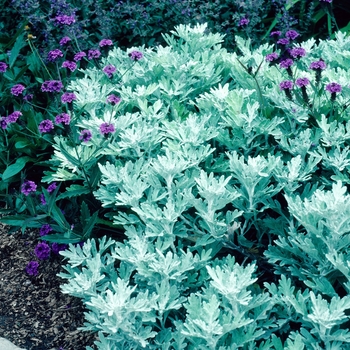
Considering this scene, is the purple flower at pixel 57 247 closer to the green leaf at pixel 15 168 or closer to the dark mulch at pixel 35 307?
the dark mulch at pixel 35 307

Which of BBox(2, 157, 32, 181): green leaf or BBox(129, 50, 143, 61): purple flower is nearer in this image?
BBox(129, 50, 143, 61): purple flower

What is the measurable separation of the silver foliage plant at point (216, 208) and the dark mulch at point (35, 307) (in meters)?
0.31

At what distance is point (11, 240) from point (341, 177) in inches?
75.8

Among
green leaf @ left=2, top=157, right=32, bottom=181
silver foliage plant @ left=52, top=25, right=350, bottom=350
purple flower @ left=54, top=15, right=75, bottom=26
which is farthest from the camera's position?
purple flower @ left=54, top=15, right=75, bottom=26

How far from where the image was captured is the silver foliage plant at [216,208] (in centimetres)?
188

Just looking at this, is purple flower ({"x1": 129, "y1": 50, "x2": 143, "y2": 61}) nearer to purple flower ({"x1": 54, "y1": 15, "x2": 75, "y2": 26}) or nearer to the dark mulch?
purple flower ({"x1": 54, "y1": 15, "x2": 75, "y2": 26})

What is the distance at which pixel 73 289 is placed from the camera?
2047 mm

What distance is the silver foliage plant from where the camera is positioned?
188 cm

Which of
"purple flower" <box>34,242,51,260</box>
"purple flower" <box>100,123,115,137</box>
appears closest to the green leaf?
"purple flower" <box>34,242,51,260</box>

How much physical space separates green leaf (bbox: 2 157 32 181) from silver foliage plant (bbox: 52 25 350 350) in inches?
16.3

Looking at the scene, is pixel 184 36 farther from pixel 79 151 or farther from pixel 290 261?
pixel 290 261

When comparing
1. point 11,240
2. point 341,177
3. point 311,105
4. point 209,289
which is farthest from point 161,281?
point 11,240

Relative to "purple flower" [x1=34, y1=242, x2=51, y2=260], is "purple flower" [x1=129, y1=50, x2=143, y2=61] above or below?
above

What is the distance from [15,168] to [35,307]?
85cm
